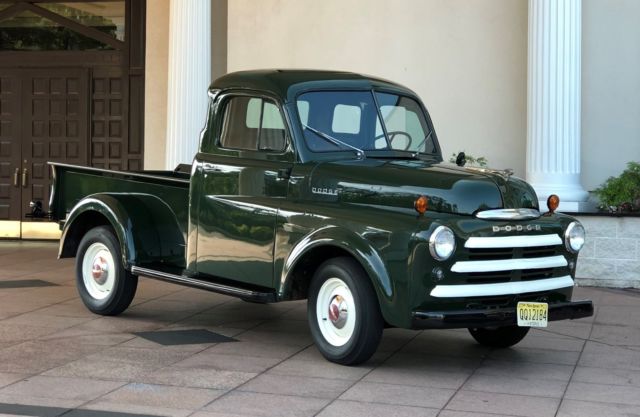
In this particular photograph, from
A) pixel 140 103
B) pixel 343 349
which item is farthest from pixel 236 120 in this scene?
pixel 140 103

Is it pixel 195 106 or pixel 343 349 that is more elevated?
pixel 195 106

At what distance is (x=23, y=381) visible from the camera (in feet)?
22.2

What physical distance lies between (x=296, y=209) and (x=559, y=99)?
5.43 metres

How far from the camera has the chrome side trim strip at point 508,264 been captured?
6.94 metres

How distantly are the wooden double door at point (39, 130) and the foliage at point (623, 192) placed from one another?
8.06 metres

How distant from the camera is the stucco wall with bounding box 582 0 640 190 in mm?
12516

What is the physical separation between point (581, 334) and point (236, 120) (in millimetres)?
3489

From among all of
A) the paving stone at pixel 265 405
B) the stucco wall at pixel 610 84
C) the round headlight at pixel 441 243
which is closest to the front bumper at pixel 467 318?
the round headlight at pixel 441 243

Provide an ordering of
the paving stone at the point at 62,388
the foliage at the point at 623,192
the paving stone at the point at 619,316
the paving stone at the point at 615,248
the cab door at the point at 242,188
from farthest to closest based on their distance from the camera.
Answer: the foliage at the point at 623,192
the paving stone at the point at 615,248
the paving stone at the point at 619,316
the cab door at the point at 242,188
the paving stone at the point at 62,388

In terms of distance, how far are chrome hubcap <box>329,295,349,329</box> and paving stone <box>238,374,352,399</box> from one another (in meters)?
0.53

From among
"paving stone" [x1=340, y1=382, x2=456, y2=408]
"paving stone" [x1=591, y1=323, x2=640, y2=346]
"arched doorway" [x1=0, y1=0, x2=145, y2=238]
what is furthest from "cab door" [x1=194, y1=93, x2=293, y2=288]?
"arched doorway" [x1=0, y1=0, x2=145, y2=238]

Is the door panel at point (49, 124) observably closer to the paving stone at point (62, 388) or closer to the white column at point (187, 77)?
the white column at point (187, 77)

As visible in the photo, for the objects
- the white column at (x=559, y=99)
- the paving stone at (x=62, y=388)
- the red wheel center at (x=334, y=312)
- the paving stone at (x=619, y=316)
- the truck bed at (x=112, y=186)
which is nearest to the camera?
the paving stone at (x=62, y=388)

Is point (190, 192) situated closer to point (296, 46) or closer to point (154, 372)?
point (154, 372)
